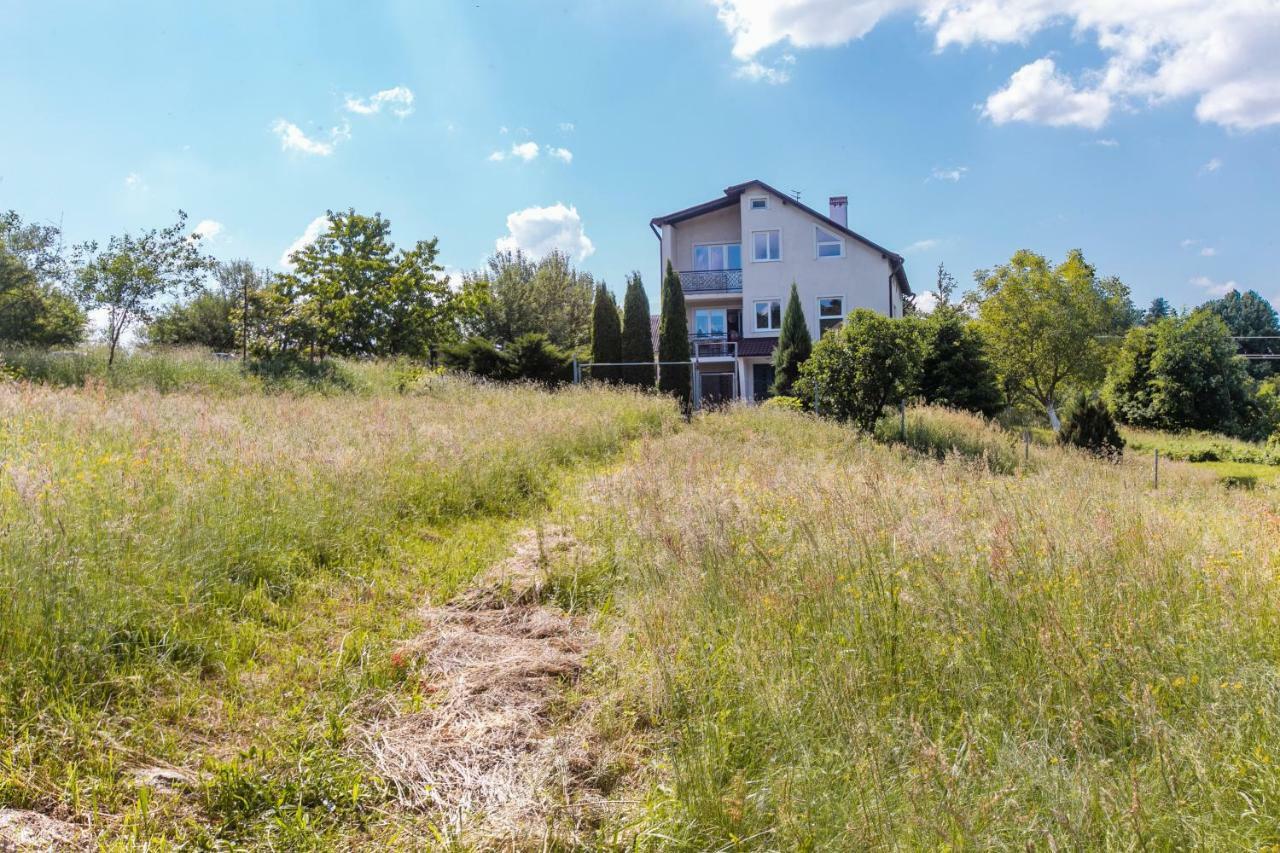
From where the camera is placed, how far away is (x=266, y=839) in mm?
2393

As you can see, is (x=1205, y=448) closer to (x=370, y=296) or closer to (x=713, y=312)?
(x=713, y=312)

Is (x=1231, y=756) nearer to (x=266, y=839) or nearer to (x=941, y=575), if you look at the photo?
(x=941, y=575)

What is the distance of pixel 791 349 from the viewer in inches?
923

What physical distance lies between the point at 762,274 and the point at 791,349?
7516mm

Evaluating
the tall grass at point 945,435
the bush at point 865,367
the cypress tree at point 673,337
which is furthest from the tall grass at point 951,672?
the cypress tree at point 673,337

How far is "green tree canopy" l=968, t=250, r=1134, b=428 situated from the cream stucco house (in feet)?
15.8

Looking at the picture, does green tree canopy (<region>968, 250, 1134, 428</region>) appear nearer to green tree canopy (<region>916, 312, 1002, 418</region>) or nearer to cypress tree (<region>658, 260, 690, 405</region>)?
green tree canopy (<region>916, 312, 1002, 418</region>)

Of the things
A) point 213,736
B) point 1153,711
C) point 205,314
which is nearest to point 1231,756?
point 1153,711

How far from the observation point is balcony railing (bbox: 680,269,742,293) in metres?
30.4

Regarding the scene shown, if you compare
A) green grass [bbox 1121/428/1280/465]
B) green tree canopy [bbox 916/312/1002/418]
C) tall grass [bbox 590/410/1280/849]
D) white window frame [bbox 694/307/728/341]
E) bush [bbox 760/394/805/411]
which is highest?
white window frame [bbox 694/307/728/341]

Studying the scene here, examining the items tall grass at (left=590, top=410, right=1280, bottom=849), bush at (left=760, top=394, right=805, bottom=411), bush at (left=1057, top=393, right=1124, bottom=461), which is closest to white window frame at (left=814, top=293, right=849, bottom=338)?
bush at (left=1057, top=393, right=1124, bottom=461)

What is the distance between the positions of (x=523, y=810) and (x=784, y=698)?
1.16 m

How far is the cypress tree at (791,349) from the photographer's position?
76.6 feet

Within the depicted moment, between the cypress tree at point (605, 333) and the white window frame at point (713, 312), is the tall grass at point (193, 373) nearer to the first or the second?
the cypress tree at point (605, 333)
